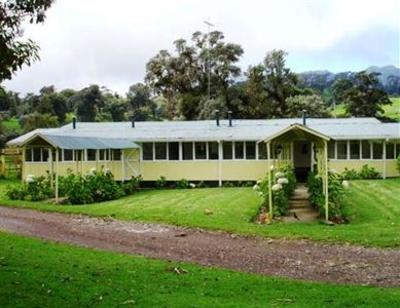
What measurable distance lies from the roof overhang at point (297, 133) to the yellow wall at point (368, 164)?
1217cm

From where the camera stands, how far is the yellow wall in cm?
3166

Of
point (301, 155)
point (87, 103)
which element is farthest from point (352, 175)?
point (87, 103)

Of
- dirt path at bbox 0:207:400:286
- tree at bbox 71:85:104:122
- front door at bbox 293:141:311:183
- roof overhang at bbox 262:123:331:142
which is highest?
tree at bbox 71:85:104:122

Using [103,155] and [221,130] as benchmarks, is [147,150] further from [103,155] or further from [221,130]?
[221,130]

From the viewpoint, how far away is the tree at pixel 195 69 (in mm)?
54406

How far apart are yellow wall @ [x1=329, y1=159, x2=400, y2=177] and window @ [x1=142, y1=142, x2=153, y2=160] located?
30.6ft

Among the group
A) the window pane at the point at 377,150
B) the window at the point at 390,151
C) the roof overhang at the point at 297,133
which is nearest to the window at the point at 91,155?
the roof overhang at the point at 297,133

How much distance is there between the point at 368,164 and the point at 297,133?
13.1 meters

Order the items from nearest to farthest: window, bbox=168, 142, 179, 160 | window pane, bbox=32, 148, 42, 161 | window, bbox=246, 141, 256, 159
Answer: window, bbox=246, 141, 256, 159, window, bbox=168, 142, 179, 160, window pane, bbox=32, 148, 42, 161

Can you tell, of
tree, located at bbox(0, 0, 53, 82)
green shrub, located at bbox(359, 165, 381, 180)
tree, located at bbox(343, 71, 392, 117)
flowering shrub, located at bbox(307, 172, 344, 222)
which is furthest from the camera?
tree, located at bbox(343, 71, 392, 117)

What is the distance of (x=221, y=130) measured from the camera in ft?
108

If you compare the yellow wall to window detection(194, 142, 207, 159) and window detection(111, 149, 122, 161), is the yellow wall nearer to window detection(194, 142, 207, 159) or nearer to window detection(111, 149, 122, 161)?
window detection(194, 142, 207, 159)

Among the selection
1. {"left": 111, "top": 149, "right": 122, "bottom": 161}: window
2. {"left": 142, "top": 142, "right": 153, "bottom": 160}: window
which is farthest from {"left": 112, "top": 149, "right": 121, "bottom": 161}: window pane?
{"left": 142, "top": 142, "right": 153, "bottom": 160}: window

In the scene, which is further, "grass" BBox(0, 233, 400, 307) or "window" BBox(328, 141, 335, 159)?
"window" BBox(328, 141, 335, 159)
